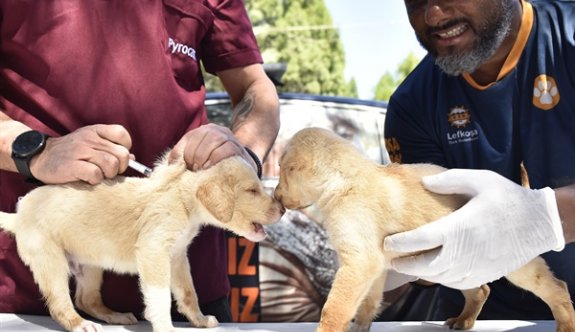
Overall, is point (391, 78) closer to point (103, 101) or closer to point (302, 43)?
point (302, 43)

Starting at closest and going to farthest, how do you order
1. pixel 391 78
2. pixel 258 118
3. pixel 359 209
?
1. pixel 359 209
2. pixel 258 118
3. pixel 391 78

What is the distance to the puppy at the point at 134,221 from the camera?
197 cm

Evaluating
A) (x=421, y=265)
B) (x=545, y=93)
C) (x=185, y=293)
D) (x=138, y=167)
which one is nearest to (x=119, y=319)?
(x=185, y=293)

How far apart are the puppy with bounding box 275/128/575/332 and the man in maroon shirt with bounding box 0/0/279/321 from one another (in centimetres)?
21

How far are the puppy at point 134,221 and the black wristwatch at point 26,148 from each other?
88 millimetres

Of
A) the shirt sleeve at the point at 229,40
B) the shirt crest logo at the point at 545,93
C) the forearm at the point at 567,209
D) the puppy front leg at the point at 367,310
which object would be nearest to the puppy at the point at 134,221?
the puppy front leg at the point at 367,310

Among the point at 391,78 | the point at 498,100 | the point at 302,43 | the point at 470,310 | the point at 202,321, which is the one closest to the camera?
the point at 202,321

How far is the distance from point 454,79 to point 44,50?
1.51 meters

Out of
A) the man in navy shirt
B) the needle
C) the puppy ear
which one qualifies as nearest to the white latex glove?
the man in navy shirt

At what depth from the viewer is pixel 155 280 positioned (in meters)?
1.95

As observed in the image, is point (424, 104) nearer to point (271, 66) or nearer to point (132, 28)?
point (132, 28)

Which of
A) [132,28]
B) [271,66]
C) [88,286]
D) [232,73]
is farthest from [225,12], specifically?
[271,66]

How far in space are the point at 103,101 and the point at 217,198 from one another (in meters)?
0.53

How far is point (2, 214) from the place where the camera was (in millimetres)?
2096
